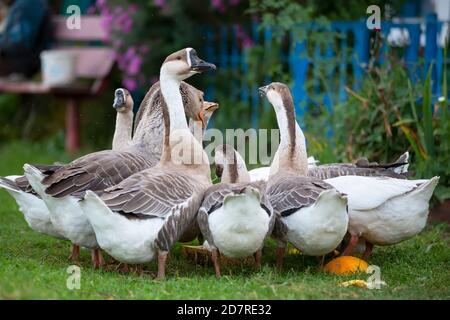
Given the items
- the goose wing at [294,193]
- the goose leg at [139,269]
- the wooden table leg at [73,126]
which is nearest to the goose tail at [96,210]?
the goose leg at [139,269]

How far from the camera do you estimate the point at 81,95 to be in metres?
11.5

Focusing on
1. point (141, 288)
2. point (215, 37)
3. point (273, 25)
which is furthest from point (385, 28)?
point (141, 288)

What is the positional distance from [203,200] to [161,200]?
0.39 metres

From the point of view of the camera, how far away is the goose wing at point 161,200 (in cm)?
515

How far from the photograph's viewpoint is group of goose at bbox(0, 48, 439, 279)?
5152 millimetres

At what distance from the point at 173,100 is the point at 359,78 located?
12.7ft

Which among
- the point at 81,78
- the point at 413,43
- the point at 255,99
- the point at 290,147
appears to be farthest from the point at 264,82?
the point at 290,147

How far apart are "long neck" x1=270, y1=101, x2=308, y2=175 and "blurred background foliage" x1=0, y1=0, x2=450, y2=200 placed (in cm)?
162

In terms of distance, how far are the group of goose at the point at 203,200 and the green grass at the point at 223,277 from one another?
19cm

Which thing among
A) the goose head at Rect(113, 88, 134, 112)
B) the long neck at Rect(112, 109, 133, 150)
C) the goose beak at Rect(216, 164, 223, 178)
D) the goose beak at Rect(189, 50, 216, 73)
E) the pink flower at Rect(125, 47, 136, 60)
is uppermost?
the goose beak at Rect(189, 50, 216, 73)

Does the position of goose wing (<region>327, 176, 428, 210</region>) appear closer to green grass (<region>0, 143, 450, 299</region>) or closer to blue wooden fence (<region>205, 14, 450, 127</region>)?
green grass (<region>0, 143, 450, 299</region>)

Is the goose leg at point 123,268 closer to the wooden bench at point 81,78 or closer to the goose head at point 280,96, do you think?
the goose head at point 280,96

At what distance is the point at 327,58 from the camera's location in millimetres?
9703

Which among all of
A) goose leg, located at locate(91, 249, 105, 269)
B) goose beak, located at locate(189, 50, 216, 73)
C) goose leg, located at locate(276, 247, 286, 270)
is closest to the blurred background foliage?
goose leg, located at locate(276, 247, 286, 270)
